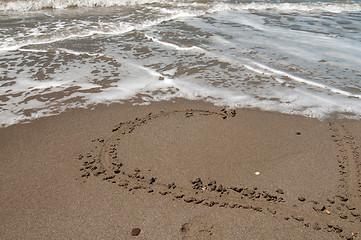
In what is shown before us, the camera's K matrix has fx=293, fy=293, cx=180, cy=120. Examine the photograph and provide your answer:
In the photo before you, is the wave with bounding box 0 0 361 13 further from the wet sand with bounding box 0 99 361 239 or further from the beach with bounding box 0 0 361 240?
the wet sand with bounding box 0 99 361 239

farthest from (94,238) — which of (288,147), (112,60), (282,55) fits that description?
(282,55)

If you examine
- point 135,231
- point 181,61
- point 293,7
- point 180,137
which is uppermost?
point 293,7

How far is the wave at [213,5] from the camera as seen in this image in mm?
12484

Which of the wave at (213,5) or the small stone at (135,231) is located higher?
the wave at (213,5)

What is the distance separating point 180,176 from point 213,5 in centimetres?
1115

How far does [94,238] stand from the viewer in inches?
98.7

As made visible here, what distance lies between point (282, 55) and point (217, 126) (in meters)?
3.51

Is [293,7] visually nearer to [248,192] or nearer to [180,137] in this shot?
[180,137]

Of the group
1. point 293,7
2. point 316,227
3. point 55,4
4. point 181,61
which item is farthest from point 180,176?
point 55,4

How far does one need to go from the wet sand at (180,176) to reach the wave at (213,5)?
9.18 meters

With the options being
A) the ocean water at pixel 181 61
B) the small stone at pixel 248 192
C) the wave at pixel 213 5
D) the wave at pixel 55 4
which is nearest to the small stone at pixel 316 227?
the small stone at pixel 248 192

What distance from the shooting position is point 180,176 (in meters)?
3.20

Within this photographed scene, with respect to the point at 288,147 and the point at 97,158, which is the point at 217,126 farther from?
the point at 97,158

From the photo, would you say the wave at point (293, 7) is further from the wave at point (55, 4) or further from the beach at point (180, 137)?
the beach at point (180, 137)
